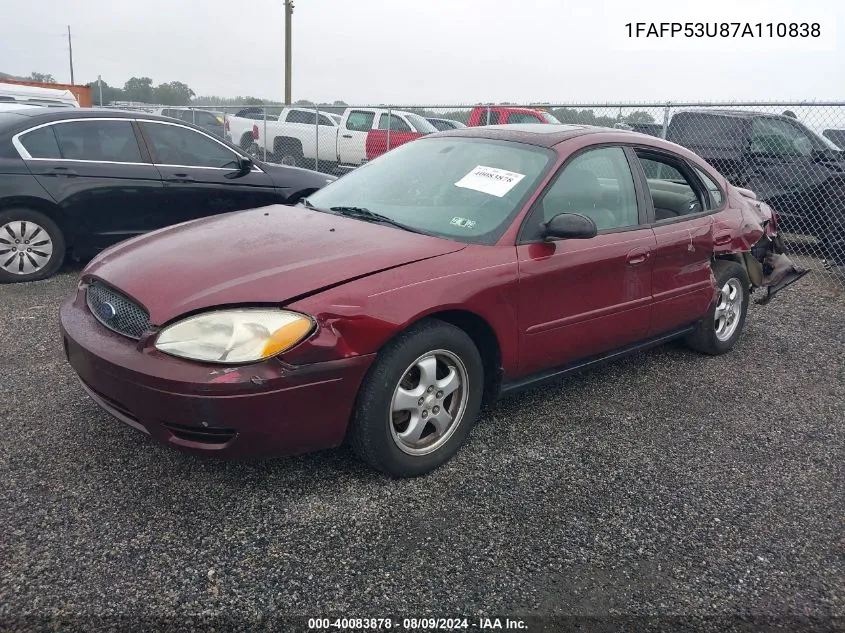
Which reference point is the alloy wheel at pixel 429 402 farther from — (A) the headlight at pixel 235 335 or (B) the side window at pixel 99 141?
(B) the side window at pixel 99 141

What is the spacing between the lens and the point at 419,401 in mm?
2877

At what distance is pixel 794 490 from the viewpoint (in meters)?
3.05

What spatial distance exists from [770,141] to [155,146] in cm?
738

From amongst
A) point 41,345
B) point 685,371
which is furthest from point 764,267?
point 41,345

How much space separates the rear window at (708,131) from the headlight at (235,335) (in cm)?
772

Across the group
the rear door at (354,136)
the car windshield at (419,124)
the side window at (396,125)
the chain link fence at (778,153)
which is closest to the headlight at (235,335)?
the chain link fence at (778,153)

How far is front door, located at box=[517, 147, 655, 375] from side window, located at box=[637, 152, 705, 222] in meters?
0.31

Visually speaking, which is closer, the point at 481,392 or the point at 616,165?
the point at 481,392

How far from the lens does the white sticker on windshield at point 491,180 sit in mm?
3381

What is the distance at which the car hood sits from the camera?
102 inches

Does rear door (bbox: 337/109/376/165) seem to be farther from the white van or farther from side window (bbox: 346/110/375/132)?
the white van

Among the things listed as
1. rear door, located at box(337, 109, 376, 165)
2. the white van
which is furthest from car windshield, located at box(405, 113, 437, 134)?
the white van

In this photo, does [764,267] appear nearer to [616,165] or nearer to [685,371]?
[685,371]

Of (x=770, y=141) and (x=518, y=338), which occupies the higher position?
(x=770, y=141)
